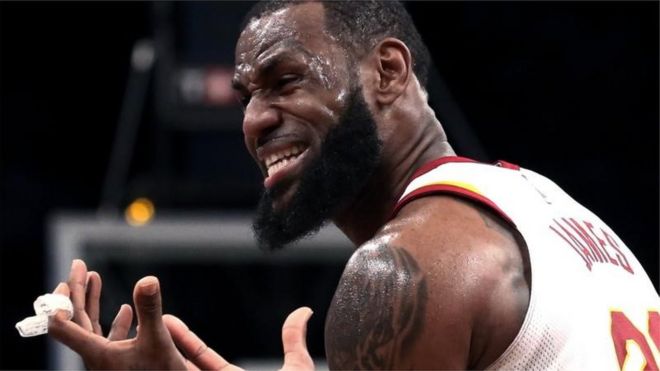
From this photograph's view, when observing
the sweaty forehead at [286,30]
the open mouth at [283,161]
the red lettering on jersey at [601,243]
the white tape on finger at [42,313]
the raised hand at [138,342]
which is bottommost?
the red lettering on jersey at [601,243]

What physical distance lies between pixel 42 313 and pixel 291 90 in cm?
63

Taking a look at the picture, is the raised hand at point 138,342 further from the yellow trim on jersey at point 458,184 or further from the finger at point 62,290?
the yellow trim on jersey at point 458,184

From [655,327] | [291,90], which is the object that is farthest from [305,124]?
[655,327]

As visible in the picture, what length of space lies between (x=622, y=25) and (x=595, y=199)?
0.81 m

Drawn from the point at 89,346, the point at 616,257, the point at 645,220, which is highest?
the point at 89,346

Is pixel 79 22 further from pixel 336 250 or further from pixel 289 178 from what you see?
pixel 289 178

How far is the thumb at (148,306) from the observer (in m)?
1.96

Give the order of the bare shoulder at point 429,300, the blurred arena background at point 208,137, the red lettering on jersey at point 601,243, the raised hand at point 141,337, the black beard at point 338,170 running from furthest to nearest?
the blurred arena background at point 208,137
the black beard at point 338,170
the red lettering on jersey at point 601,243
the raised hand at point 141,337
the bare shoulder at point 429,300

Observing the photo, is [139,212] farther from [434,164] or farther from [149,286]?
[149,286]

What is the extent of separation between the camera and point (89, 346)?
2.06m

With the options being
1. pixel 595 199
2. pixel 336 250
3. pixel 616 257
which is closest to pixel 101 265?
pixel 336 250

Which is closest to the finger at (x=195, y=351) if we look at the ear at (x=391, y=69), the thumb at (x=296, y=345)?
the thumb at (x=296, y=345)

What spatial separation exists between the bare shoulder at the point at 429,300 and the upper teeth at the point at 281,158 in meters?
0.44

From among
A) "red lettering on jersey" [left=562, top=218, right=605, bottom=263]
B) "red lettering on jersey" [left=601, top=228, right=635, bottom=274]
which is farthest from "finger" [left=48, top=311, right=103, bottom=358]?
"red lettering on jersey" [left=601, top=228, right=635, bottom=274]
